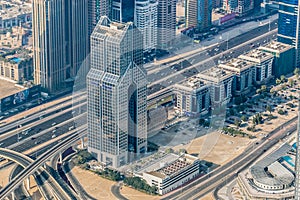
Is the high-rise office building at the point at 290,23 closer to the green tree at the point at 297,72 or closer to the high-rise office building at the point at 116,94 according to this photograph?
the green tree at the point at 297,72

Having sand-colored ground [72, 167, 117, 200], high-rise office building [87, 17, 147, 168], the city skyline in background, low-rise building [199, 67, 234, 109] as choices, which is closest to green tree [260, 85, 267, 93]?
the city skyline in background

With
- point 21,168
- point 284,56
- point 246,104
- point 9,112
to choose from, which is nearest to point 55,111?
point 9,112

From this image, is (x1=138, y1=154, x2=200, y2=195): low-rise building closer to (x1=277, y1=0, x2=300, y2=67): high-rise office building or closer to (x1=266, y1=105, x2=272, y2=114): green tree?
(x1=266, y1=105, x2=272, y2=114): green tree

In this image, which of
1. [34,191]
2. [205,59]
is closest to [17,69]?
[205,59]

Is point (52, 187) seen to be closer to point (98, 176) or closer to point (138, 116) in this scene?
point (98, 176)

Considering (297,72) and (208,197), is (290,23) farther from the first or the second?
(208,197)
